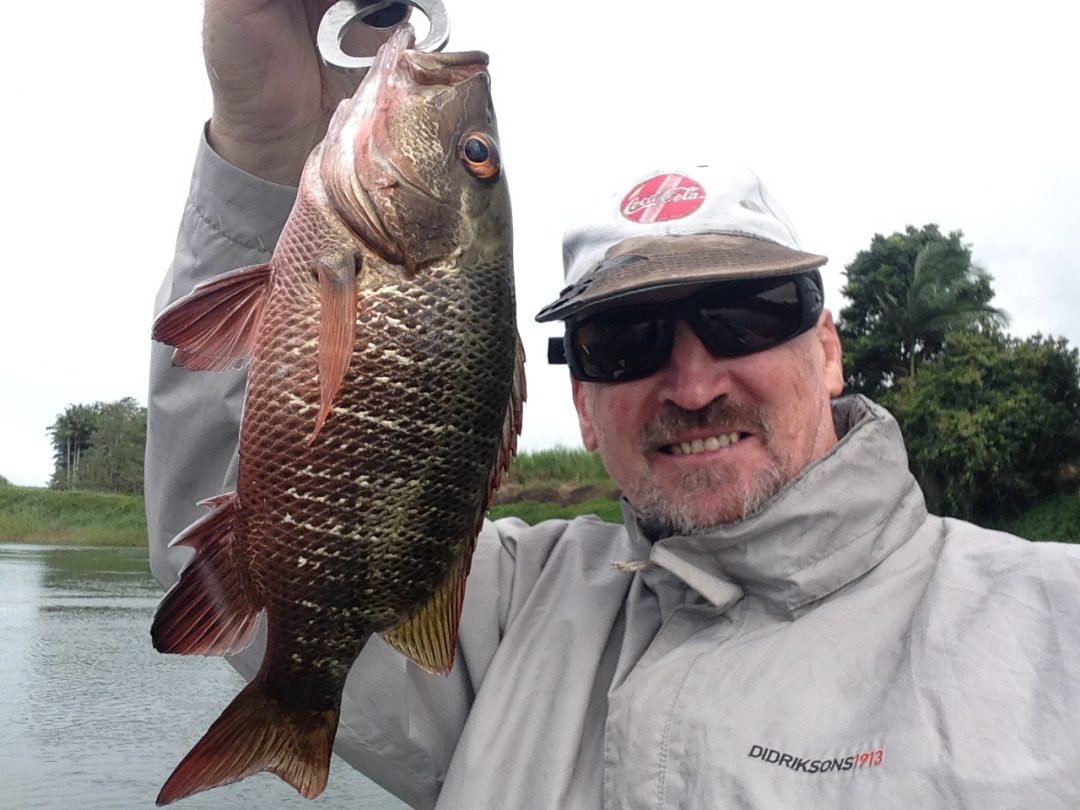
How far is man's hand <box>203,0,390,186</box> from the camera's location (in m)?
1.76

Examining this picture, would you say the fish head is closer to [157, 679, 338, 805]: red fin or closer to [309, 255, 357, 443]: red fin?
[309, 255, 357, 443]: red fin

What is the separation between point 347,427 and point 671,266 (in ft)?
2.82

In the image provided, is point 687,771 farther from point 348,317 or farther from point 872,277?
point 872,277

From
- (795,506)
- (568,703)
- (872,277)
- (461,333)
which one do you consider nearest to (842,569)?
(795,506)

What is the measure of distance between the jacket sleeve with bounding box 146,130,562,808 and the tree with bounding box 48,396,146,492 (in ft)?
134

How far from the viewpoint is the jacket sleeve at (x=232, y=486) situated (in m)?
1.98

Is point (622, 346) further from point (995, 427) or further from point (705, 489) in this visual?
point (995, 427)

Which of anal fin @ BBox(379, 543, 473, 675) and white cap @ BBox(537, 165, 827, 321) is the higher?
white cap @ BBox(537, 165, 827, 321)

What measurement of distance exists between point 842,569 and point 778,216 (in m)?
0.91

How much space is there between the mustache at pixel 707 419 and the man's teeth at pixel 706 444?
0.03 metres

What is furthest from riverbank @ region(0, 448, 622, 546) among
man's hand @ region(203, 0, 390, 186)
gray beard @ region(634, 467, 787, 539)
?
man's hand @ region(203, 0, 390, 186)

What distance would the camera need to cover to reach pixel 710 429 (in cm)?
223

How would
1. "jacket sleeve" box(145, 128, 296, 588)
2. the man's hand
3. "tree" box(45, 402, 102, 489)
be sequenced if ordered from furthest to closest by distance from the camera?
"tree" box(45, 402, 102, 489) < "jacket sleeve" box(145, 128, 296, 588) < the man's hand

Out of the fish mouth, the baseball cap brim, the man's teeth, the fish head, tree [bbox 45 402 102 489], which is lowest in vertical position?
tree [bbox 45 402 102 489]
